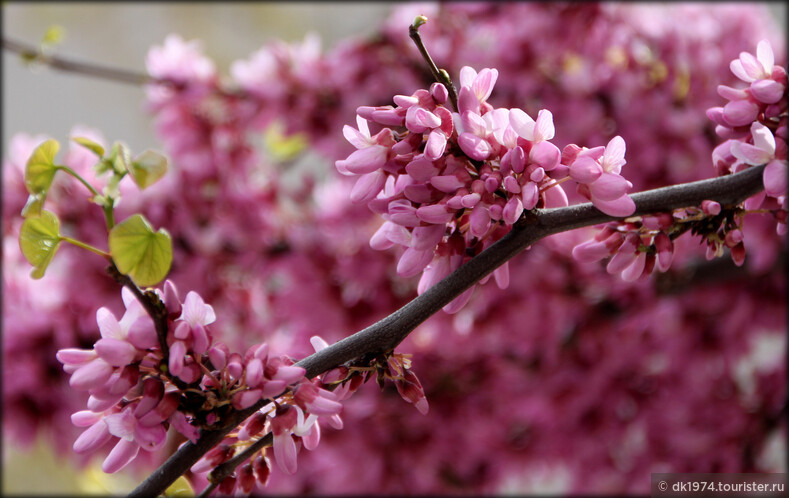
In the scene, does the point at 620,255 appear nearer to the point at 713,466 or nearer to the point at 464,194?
the point at 464,194

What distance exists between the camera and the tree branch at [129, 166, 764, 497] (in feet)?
0.89

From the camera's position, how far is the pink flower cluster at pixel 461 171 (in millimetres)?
280

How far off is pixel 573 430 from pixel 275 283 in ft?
1.86

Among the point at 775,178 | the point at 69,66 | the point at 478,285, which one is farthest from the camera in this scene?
the point at 69,66

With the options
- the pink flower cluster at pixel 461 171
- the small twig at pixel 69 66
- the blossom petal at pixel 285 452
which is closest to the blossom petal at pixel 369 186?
the pink flower cluster at pixel 461 171

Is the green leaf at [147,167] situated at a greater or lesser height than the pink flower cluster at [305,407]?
greater

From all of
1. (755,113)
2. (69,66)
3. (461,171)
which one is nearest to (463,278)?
(461,171)

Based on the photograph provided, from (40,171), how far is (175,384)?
123 mm

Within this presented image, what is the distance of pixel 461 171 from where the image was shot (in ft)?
0.96

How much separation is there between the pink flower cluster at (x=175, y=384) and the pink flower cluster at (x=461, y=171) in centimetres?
7

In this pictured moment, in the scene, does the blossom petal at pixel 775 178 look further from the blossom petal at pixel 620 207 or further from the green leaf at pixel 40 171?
the green leaf at pixel 40 171

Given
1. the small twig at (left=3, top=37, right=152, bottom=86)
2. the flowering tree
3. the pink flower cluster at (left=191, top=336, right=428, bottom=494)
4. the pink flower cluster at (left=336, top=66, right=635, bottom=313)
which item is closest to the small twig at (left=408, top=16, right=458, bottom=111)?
the pink flower cluster at (left=336, top=66, right=635, bottom=313)

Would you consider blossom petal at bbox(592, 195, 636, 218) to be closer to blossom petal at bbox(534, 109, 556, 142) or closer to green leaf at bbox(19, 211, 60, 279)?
blossom petal at bbox(534, 109, 556, 142)

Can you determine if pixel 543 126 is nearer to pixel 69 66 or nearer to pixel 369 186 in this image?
pixel 369 186
